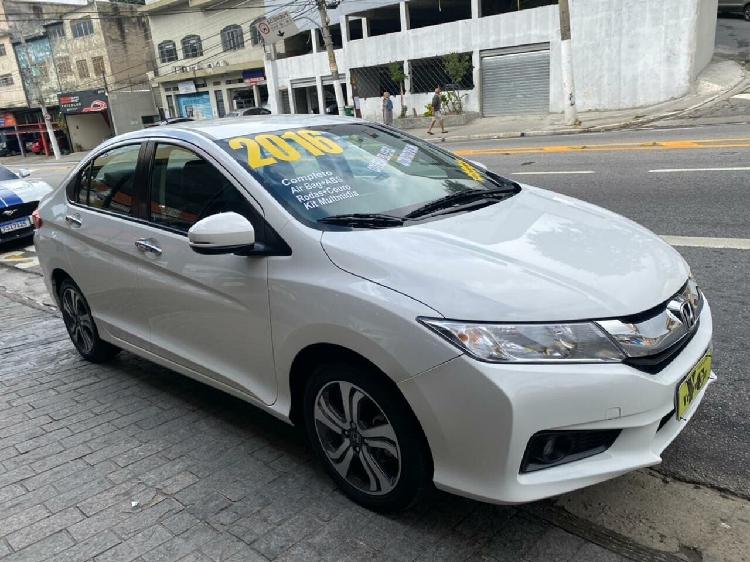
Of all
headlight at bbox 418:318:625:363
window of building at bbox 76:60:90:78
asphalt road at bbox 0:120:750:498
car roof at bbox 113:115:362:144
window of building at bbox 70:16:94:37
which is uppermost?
window of building at bbox 70:16:94:37

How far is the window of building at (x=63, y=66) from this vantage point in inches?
1900

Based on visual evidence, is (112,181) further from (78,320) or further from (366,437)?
(366,437)

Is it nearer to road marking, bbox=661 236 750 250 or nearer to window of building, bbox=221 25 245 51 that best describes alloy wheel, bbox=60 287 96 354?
road marking, bbox=661 236 750 250

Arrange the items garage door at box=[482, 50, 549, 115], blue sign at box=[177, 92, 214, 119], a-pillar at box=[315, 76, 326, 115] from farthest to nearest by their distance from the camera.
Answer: blue sign at box=[177, 92, 214, 119] < a-pillar at box=[315, 76, 326, 115] < garage door at box=[482, 50, 549, 115]

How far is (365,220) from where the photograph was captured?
2762 millimetres

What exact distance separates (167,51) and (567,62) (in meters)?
35.1

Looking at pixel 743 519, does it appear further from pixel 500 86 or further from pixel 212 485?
pixel 500 86

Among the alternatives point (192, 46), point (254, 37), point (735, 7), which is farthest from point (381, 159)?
point (192, 46)

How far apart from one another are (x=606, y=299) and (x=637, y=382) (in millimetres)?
306

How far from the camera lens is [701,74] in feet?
66.7

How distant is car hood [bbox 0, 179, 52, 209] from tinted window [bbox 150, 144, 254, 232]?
25.9 feet

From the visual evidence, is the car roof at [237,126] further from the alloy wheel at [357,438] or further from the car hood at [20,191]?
the car hood at [20,191]

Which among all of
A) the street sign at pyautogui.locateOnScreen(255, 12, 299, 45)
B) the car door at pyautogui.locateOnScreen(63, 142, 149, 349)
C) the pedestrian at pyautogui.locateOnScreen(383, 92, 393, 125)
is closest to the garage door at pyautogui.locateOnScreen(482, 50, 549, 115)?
the pedestrian at pyautogui.locateOnScreen(383, 92, 393, 125)

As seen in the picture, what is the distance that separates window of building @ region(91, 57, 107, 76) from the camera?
152 feet
